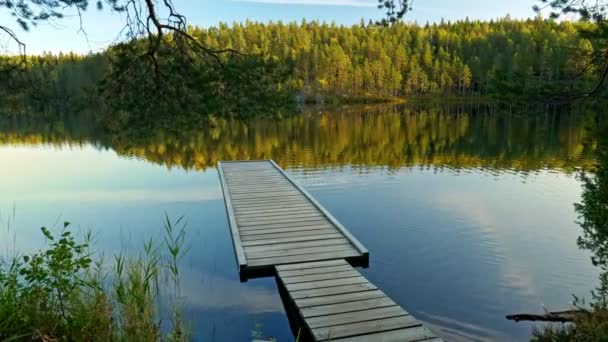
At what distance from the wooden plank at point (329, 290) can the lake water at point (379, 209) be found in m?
0.70

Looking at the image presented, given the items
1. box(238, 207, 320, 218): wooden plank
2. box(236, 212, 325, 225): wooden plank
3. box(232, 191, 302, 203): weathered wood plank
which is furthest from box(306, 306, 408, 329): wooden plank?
box(232, 191, 302, 203): weathered wood plank

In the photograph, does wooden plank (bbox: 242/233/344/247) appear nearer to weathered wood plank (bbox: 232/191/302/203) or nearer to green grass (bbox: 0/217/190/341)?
green grass (bbox: 0/217/190/341)

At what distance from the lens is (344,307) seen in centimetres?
514

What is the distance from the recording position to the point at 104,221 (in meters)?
11.2

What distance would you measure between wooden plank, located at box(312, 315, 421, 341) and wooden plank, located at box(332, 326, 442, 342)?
7 centimetres

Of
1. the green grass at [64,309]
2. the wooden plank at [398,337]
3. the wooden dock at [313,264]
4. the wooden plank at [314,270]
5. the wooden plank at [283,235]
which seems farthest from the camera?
the wooden plank at [283,235]

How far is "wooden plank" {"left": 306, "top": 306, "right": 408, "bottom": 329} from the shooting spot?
4773 millimetres

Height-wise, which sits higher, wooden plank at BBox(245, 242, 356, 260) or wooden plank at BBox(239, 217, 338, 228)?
wooden plank at BBox(239, 217, 338, 228)

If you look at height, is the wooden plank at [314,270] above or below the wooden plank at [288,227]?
below

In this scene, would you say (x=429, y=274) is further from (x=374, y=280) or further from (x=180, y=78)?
(x=180, y=78)

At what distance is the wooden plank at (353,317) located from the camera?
4773mm

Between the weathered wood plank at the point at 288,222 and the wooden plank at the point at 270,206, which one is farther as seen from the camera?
the wooden plank at the point at 270,206

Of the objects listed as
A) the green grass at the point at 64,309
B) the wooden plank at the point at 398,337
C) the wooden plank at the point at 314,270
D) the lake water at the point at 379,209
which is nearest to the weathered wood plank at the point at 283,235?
the lake water at the point at 379,209

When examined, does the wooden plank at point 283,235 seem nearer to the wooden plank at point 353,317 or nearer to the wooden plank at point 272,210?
the wooden plank at point 272,210
